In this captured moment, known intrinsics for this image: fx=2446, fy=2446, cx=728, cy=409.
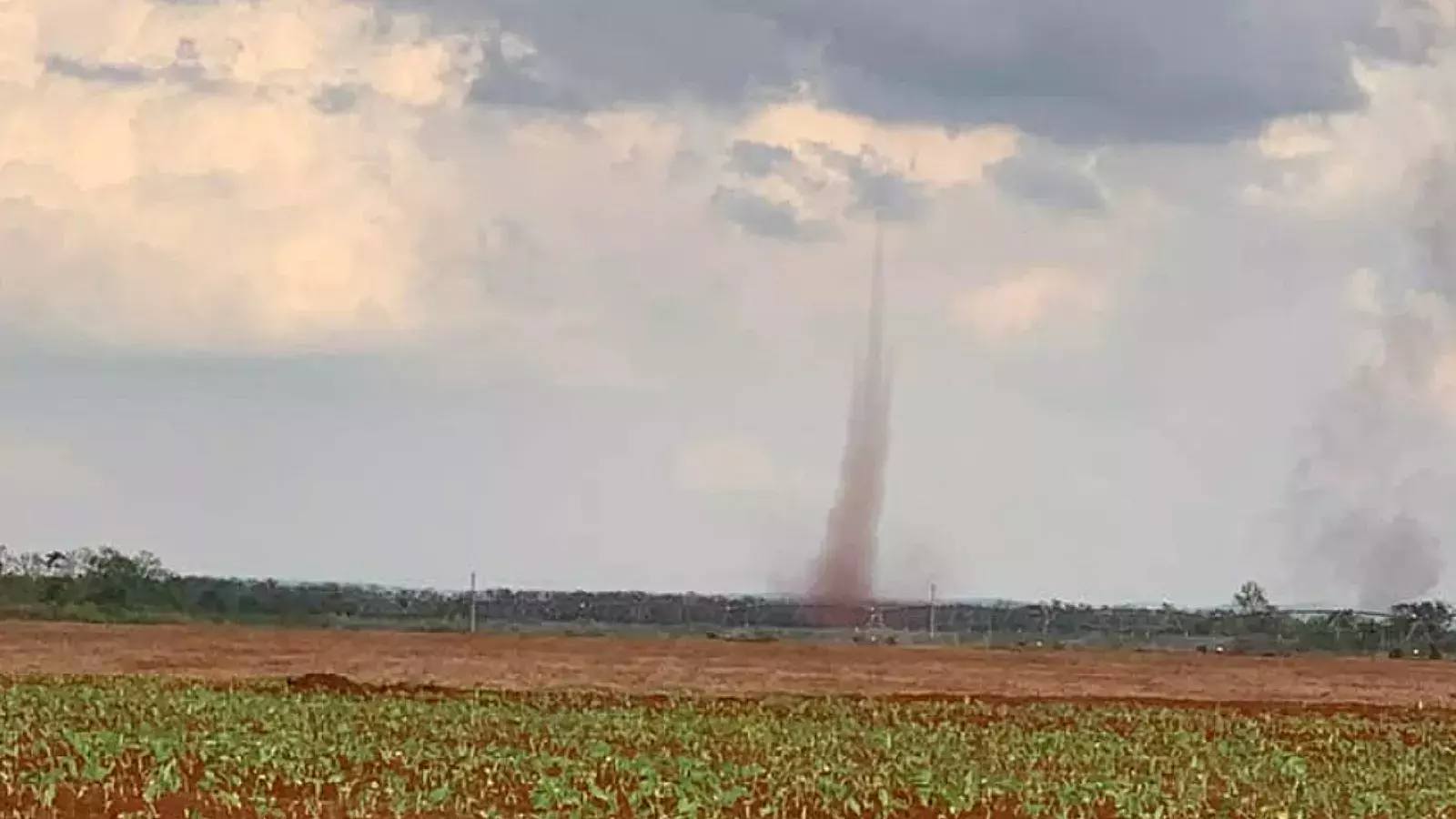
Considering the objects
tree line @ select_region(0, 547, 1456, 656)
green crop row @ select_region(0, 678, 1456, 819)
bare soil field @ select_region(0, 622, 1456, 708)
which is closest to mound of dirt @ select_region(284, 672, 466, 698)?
green crop row @ select_region(0, 678, 1456, 819)

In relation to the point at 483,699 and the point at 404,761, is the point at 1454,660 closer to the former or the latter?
the point at 483,699

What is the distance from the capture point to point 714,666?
242 ft

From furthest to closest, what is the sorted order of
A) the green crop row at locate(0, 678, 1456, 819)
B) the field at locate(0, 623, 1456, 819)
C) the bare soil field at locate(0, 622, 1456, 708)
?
the bare soil field at locate(0, 622, 1456, 708) → the field at locate(0, 623, 1456, 819) → the green crop row at locate(0, 678, 1456, 819)

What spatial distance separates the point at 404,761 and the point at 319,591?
383 ft

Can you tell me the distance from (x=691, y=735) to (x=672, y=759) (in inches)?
218

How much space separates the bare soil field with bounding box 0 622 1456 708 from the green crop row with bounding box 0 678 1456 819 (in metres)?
11.9

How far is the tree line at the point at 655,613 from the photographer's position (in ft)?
378

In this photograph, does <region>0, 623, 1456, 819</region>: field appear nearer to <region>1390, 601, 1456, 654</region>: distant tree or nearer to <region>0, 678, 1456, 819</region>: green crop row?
<region>0, 678, 1456, 819</region>: green crop row

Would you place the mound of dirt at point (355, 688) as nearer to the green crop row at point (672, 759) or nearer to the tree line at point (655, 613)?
the green crop row at point (672, 759)

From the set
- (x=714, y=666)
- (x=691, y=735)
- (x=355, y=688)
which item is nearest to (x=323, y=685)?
(x=355, y=688)

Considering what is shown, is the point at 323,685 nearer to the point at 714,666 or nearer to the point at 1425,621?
the point at 714,666

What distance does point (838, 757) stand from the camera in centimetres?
3831

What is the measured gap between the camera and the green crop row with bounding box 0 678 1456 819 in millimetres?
30078

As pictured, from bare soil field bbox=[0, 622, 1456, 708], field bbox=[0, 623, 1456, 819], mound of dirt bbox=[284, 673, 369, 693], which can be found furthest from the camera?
bare soil field bbox=[0, 622, 1456, 708]
